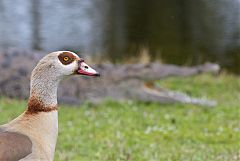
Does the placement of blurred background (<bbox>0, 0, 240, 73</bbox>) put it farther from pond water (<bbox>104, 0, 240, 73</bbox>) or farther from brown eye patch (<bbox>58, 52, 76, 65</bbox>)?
brown eye patch (<bbox>58, 52, 76, 65</bbox>)

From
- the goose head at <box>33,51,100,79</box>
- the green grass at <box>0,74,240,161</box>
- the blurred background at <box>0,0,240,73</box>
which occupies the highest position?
the goose head at <box>33,51,100,79</box>

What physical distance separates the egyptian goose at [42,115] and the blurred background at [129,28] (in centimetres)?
1501

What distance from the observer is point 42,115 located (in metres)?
4.68

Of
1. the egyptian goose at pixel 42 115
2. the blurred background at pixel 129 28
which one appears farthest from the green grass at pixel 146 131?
the blurred background at pixel 129 28

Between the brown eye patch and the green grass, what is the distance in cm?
209

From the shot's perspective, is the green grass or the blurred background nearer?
the green grass

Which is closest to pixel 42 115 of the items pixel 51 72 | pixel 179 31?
pixel 51 72

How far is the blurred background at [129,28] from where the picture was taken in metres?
22.0

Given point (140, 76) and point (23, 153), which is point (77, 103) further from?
point (23, 153)

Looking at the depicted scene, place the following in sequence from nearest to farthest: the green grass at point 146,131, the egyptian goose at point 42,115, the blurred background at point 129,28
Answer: the egyptian goose at point 42,115 < the green grass at point 146,131 < the blurred background at point 129,28

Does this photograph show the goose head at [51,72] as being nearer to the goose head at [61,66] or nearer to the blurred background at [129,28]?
the goose head at [61,66]

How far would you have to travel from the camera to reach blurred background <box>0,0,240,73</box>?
21984mm

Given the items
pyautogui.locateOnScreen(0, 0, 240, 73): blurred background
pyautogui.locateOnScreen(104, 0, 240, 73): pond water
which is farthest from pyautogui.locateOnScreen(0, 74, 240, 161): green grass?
pyautogui.locateOnScreen(0, 0, 240, 73): blurred background

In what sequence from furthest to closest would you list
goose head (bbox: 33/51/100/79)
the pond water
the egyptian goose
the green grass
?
the pond water → the green grass → goose head (bbox: 33/51/100/79) → the egyptian goose
